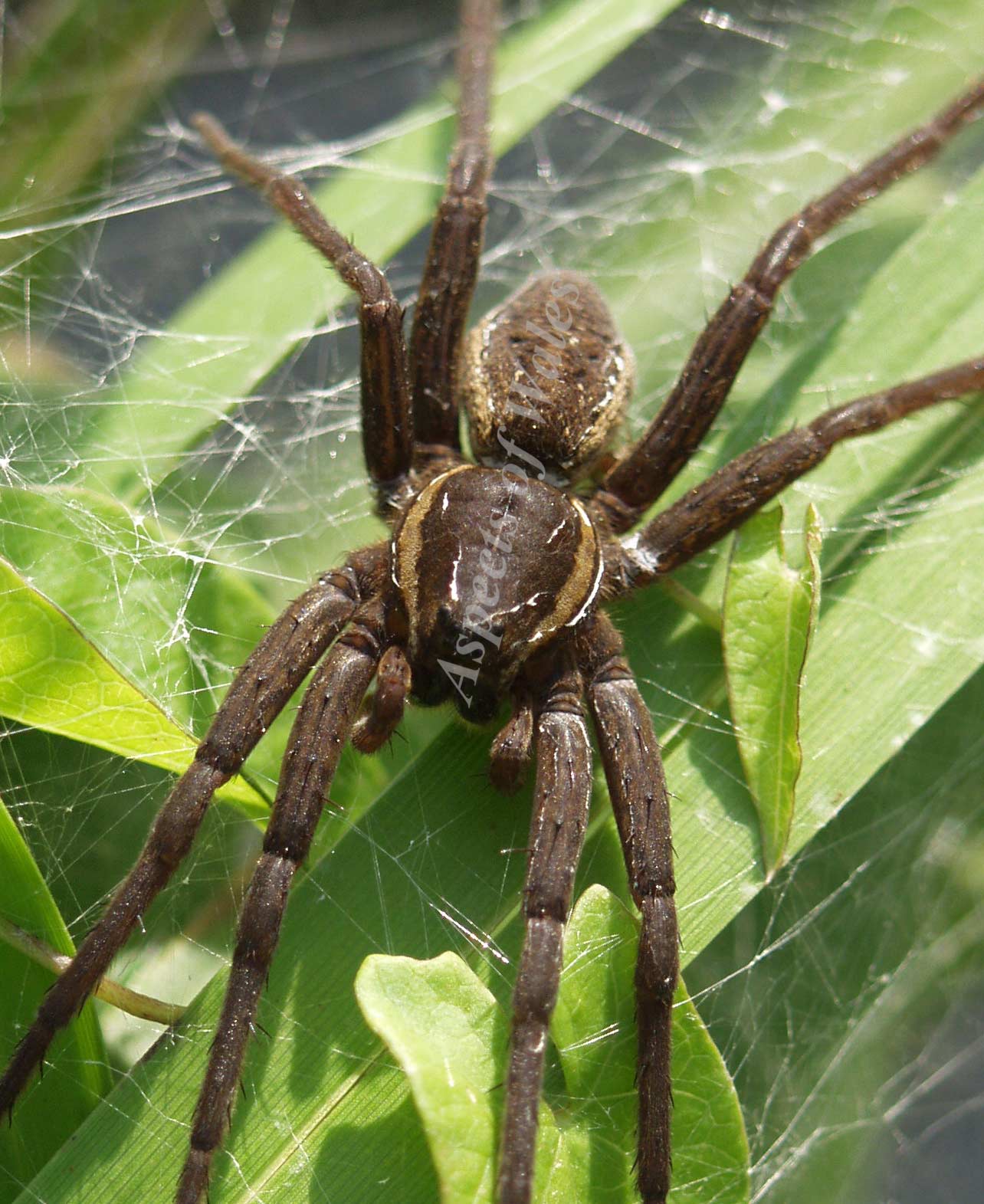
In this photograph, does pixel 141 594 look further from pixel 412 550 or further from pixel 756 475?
pixel 756 475

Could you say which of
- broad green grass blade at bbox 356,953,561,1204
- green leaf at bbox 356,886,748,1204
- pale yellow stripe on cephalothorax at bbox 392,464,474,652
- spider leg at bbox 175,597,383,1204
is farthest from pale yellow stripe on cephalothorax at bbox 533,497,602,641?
broad green grass blade at bbox 356,953,561,1204

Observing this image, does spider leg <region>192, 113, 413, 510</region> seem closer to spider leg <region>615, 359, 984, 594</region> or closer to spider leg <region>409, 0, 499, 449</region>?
spider leg <region>409, 0, 499, 449</region>

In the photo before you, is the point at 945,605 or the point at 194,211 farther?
the point at 194,211

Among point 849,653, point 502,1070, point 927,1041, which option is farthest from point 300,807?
point 927,1041

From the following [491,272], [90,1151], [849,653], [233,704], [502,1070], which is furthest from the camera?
[491,272]

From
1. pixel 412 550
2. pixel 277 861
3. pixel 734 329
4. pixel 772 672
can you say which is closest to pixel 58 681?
pixel 277 861

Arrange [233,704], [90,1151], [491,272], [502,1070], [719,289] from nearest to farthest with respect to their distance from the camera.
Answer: [502,1070], [90,1151], [233,704], [719,289], [491,272]

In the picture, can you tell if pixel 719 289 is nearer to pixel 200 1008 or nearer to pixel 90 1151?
pixel 200 1008

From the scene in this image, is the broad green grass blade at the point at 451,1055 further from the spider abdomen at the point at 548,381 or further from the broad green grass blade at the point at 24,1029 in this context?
the spider abdomen at the point at 548,381
